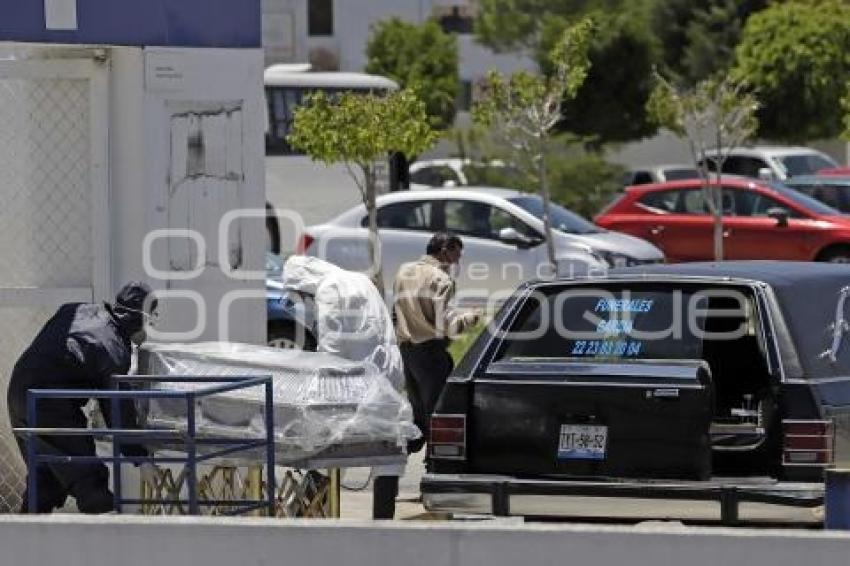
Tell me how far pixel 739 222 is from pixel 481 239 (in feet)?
12.0

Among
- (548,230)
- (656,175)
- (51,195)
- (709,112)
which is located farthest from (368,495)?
(656,175)

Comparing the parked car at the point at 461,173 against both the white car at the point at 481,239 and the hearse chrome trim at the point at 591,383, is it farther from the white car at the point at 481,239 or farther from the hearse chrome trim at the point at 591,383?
the hearse chrome trim at the point at 591,383

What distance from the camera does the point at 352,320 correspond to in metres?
11.8

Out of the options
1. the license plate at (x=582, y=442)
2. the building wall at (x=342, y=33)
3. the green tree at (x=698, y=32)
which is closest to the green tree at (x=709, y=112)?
the green tree at (x=698, y=32)

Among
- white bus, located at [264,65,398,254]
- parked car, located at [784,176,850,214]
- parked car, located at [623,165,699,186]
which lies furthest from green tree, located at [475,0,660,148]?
parked car, located at [784,176,850,214]

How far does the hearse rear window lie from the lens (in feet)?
30.2

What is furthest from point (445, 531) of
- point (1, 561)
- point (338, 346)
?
point (338, 346)

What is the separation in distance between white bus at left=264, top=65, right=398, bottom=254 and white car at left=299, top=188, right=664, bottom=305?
24.5ft

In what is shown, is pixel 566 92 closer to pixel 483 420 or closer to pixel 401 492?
pixel 401 492

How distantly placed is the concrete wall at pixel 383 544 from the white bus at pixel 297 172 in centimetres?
2338

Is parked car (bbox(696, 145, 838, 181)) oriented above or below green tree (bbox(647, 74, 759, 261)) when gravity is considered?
below

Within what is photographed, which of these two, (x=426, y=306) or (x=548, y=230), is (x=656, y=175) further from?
(x=426, y=306)

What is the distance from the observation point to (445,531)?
268 inches

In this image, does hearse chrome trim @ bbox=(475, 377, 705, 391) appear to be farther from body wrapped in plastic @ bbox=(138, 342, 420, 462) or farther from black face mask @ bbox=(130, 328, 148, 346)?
black face mask @ bbox=(130, 328, 148, 346)
